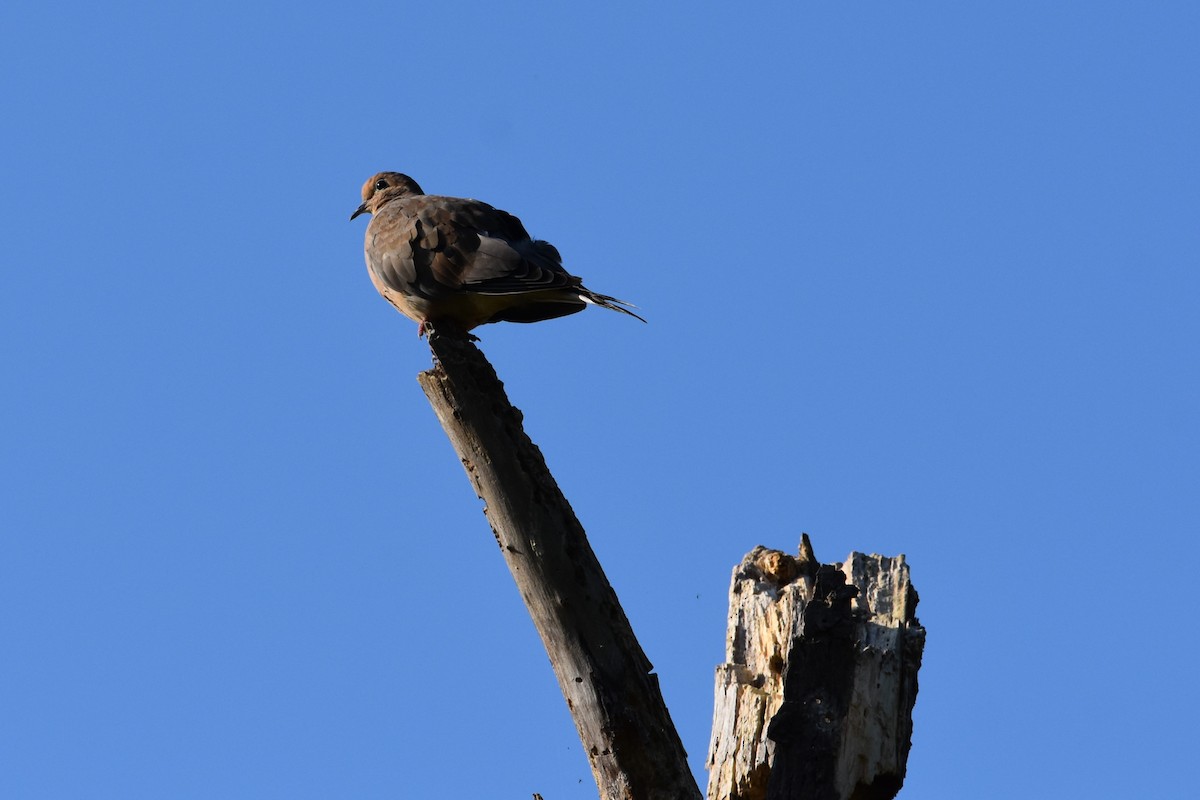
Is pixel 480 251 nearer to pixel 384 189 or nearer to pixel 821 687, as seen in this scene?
pixel 384 189

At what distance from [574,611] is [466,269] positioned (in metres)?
2.59

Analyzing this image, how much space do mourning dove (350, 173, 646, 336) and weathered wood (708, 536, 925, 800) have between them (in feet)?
6.38

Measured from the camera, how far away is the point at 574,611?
486 centimetres

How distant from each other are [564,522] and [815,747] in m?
1.28

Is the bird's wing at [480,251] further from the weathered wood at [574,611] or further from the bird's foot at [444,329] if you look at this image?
the weathered wood at [574,611]

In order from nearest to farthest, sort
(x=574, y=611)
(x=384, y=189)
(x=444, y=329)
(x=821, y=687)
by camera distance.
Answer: (x=574, y=611), (x=821, y=687), (x=444, y=329), (x=384, y=189)

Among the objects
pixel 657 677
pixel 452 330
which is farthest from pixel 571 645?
pixel 452 330

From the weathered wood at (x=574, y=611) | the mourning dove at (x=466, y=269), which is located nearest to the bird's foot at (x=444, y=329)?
the mourning dove at (x=466, y=269)

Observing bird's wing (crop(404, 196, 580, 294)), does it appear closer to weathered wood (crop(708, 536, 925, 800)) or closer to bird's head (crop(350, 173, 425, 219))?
bird's head (crop(350, 173, 425, 219))

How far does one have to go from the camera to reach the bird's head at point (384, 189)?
9.18m

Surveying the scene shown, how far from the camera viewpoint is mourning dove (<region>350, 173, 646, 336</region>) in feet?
22.3

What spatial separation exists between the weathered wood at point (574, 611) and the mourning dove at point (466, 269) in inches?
67.1

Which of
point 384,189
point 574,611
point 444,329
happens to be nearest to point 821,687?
point 574,611

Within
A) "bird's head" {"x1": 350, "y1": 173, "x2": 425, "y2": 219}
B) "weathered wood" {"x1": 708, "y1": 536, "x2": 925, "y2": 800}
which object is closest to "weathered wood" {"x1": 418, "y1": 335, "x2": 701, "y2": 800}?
"weathered wood" {"x1": 708, "y1": 536, "x2": 925, "y2": 800}
